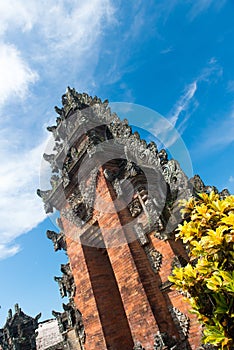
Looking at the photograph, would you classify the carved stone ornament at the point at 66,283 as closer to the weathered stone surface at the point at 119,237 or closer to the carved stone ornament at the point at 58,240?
the weathered stone surface at the point at 119,237

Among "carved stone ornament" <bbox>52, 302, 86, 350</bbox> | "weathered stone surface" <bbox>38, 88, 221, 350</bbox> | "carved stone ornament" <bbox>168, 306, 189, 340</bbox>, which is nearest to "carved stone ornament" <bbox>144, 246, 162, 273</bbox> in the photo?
"weathered stone surface" <bbox>38, 88, 221, 350</bbox>

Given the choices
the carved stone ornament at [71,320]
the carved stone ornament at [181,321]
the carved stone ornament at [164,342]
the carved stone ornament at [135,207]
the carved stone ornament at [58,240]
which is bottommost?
the carved stone ornament at [164,342]

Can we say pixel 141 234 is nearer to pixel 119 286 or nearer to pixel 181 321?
pixel 119 286

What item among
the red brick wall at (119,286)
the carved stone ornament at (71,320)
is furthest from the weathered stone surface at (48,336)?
the red brick wall at (119,286)

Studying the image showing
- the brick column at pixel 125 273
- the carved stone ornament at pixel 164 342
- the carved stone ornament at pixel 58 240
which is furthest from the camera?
the carved stone ornament at pixel 58 240

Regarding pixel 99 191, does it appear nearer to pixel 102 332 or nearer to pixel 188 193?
pixel 188 193

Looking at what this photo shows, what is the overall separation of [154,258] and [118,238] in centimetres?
108

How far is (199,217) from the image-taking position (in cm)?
304

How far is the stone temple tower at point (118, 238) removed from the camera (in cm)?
568

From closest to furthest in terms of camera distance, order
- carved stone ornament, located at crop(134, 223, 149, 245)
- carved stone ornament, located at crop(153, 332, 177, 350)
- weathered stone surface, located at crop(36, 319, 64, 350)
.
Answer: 1. carved stone ornament, located at crop(153, 332, 177, 350)
2. carved stone ornament, located at crop(134, 223, 149, 245)
3. weathered stone surface, located at crop(36, 319, 64, 350)

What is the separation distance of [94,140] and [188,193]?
4.23m

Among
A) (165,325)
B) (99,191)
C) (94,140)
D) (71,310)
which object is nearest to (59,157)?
(94,140)

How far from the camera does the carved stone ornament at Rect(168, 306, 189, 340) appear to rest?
534cm

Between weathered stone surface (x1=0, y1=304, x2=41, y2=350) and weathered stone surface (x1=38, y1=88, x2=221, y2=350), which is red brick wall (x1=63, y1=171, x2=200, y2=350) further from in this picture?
weathered stone surface (x1=0, y1=304, x2=41, y2=350)
